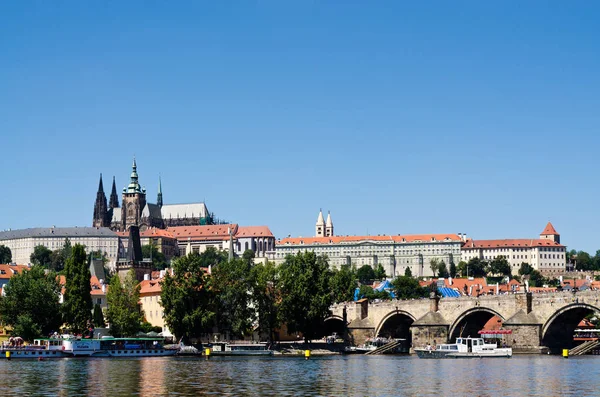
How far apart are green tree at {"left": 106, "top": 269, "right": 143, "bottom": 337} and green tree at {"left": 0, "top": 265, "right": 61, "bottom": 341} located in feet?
23.6

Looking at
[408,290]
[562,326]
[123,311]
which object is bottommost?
[562,326]

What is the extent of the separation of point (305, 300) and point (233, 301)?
23.8 feet

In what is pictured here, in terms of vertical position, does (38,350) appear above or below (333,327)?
below

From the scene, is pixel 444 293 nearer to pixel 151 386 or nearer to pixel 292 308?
pixel 292 308

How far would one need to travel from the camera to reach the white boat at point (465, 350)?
87312 millimetres

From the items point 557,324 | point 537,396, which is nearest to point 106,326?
point 557,324

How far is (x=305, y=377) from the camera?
6412 centimetres

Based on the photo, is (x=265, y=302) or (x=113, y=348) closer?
(x=113, y=348)

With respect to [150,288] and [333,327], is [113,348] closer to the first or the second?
[333,327]

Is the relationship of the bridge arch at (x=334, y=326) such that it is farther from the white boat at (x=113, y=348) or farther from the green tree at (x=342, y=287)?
the white boat at (x=113, y=348)

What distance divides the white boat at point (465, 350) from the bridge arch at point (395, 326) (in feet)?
39.3

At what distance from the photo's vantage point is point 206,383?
58.3m

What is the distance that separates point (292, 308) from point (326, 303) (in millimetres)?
3527

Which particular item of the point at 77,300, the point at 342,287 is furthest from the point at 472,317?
the point at 77,300
